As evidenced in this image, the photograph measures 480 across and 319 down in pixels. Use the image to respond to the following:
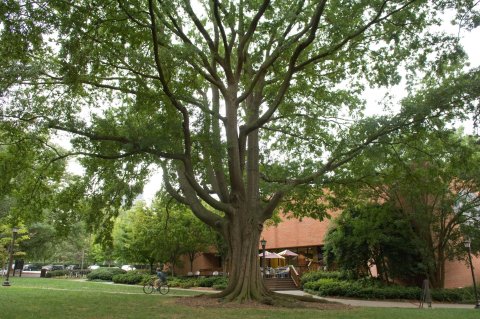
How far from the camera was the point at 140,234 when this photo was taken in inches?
1404

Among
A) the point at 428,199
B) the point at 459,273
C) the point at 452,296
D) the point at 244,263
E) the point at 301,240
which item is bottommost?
the point at 452,296

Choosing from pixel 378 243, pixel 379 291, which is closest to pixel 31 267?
pixel 378 243

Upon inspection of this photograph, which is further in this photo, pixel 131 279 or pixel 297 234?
pixel 131 279

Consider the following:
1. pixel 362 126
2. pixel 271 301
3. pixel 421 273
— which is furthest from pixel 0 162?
pixel 421 273

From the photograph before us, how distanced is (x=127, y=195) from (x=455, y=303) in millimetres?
16373

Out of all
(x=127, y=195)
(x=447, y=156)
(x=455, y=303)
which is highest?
(x=447, y=156)

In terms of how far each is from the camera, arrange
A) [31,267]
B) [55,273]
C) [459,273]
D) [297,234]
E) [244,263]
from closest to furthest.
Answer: [244,263] → [459,273] → [297,234] → [55,273] → [31,267]

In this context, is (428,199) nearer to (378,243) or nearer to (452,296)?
(378,243)

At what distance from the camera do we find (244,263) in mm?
15484

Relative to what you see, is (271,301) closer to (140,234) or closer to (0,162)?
(0,162)

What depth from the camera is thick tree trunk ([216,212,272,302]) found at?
15.0 metres

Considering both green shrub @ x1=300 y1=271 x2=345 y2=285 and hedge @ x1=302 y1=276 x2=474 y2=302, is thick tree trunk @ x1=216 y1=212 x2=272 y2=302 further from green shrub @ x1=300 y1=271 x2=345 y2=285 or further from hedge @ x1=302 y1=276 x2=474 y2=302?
green shrub @ x1=300 y1=271 x2=345 y2=285

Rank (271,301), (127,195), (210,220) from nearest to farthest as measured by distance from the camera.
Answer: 1. (271,301)
2. (210,220)
3. (127,195)

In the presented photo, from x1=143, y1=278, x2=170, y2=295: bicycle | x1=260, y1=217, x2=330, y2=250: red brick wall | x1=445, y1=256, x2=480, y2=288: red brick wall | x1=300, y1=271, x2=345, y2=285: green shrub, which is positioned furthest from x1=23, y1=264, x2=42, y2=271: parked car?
x1=445, y1=256, x2=480, y2=288: red brick wall
